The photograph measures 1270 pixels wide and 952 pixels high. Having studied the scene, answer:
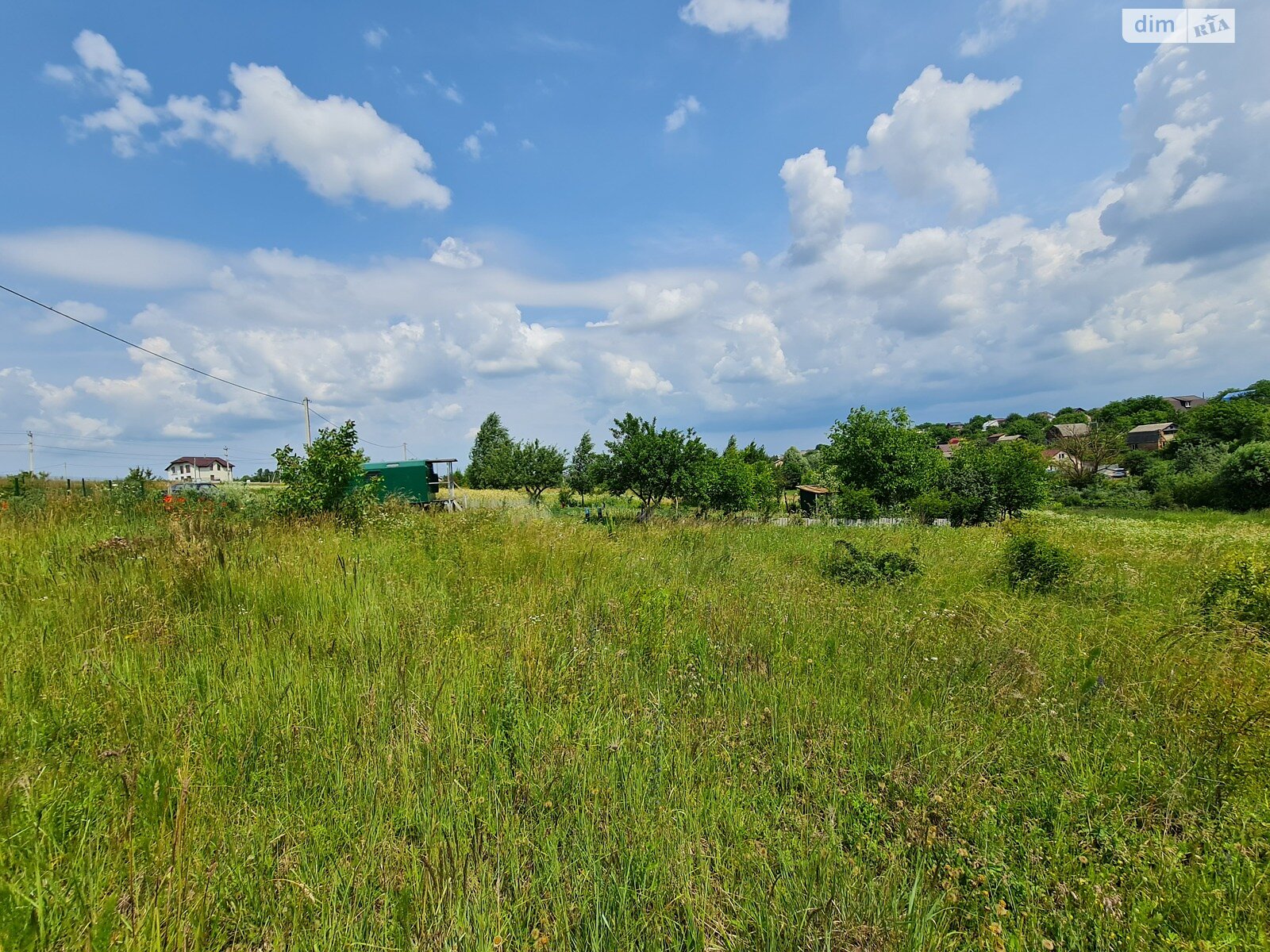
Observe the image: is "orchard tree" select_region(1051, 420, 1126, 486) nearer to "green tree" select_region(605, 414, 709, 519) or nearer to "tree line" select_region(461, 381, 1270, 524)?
"tree line" select_region(461, 381, 1270, 524)

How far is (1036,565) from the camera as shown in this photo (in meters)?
7.44

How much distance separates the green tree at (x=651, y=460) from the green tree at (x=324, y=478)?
75.4 feet

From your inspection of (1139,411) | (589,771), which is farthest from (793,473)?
(1139,411)

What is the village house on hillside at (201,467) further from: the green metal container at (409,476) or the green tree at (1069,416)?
the green tree at (1069,416)

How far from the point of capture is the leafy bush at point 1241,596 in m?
4.84

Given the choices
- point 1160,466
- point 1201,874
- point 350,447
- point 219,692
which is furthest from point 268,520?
point 1160,466

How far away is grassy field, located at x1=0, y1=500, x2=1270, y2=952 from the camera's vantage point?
172 centimetres

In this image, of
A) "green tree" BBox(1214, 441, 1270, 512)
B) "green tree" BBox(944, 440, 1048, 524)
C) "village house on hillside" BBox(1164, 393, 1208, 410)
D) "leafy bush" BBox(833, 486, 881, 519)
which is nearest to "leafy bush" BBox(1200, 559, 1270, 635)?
"leafy bush" BBox(833, 486, 881, 519)

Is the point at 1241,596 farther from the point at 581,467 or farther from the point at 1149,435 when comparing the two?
the point at 1149,435

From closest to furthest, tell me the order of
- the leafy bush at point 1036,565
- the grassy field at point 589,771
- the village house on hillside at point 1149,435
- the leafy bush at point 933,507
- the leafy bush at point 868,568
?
the grassy field at point 589,771, the leafy bush at point 1036,565, the leafy bush at point 868,568, the leafy bush at point 933,507, the village house on hillside at point 1149,435

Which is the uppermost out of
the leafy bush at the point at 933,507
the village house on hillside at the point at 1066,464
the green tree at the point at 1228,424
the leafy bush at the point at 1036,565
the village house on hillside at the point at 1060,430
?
the village house on hillside at the point at 1060,430

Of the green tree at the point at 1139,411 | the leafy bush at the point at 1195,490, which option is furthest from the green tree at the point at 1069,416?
the leafy bush at the point at 1195,490

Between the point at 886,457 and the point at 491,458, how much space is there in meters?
41.4

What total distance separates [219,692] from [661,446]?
3013 centimetres
